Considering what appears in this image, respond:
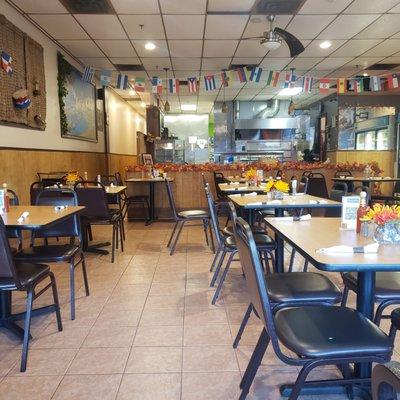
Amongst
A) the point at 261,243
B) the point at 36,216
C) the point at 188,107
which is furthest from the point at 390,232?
the point at 188,107

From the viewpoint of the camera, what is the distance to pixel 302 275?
205 centimetres

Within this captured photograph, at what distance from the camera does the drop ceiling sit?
5.00m

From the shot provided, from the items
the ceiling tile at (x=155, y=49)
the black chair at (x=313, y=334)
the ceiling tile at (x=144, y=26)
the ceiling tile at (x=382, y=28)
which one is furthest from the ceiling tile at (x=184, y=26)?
the black chair at (x=313, y=334)

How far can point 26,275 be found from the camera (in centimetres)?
214

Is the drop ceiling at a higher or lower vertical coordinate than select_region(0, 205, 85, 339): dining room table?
higher

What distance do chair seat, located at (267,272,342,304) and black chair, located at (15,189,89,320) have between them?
58.9 inches

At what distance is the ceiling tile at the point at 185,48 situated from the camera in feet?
→ 20.8

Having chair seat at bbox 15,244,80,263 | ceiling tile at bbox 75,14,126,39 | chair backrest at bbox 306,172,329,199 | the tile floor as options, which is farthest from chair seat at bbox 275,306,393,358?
ceiling tile at bbox 75,14,126,39

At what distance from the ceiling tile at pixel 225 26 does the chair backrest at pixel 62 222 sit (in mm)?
3578

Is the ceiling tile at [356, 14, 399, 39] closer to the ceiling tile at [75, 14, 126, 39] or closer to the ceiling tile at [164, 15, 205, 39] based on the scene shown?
the ceiling tile at [164, 15, 205, 39]

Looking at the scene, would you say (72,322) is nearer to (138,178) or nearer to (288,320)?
(288,320)

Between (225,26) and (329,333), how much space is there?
5369mm

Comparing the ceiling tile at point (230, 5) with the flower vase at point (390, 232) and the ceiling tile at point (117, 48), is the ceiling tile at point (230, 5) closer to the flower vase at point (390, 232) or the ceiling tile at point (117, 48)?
the ceiling tile at point (117, 48)

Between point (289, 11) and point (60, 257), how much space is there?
4654 millimetres
